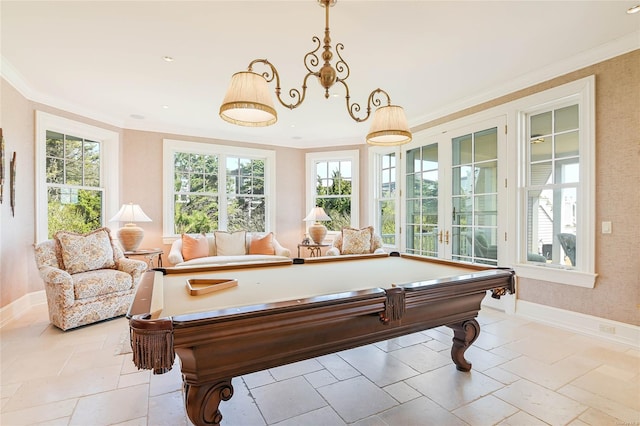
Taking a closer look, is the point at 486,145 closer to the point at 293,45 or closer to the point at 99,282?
the point at 293,45

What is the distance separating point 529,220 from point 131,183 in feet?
19.2

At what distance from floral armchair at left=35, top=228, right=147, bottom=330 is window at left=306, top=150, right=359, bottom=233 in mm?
3571

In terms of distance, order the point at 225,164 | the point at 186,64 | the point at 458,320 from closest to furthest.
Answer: the point at 458,320 < the point at 186,64 < the point at 225,164

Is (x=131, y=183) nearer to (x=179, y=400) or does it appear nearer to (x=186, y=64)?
(x=186, y=64)

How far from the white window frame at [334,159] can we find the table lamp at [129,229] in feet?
10.1

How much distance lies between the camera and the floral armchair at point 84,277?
305 cm

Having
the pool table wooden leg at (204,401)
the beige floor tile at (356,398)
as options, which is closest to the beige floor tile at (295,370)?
the beige floor tile at (356,398)

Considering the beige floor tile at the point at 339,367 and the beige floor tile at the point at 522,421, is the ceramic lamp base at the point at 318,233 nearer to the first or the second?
the beige floor tile at the point at 339,367

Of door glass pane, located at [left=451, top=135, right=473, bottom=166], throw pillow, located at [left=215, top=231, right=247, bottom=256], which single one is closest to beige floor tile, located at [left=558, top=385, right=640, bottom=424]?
door glass pane, located at [left=451, top=135, right=473, bottom=166]

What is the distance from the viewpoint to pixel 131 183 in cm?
503

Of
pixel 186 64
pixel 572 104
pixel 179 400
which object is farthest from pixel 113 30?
pixel 572 104

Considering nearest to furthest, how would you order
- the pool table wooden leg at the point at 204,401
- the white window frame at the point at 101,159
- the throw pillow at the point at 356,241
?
the pool table wooden leg at the point at 204,401 → the white window frame at the point at 101,159 → the throw pillow at the point at 356,241

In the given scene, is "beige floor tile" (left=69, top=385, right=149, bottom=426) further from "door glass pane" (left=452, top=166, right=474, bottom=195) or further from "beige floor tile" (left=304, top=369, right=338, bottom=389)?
"door glass pane" (left=452, top=166, right=474, bottom=195)

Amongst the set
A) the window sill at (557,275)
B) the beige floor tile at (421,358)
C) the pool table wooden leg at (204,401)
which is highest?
the window sill at (557,275)
